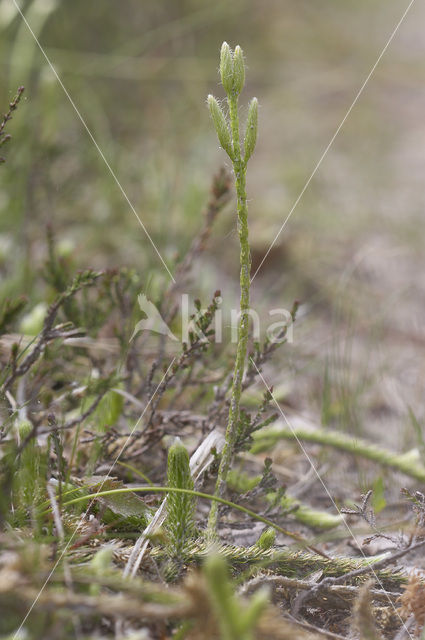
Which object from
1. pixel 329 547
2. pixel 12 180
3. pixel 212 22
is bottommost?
pixel 329 547

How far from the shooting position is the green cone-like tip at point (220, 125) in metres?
0.60

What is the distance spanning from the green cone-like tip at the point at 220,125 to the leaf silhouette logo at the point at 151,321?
427 mm

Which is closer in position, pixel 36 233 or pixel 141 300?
pixel 141 300

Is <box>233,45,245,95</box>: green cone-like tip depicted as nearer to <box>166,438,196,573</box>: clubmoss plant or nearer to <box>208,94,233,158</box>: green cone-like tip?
<box>208,94,233,158</box>: green cone-like tip

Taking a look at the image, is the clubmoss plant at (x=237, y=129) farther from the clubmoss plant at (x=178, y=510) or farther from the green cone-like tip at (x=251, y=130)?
the clubmoss plant at (x=178, y=510)

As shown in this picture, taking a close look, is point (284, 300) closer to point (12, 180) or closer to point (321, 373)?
Answer: point (321, 373)

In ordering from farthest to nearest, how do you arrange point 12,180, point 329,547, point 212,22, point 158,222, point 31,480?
1. point 212,22
2. point 158,222
3. point 12,180
4. point 329,547
5. point 31,480

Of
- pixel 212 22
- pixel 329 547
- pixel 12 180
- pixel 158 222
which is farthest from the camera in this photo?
pixel 212 22

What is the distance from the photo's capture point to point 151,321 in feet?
3.91

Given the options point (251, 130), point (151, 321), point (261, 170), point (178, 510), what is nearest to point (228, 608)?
point (178, 510)

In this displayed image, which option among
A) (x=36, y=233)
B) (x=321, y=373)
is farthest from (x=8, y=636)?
(x=36, y=233)

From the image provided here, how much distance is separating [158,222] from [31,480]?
1.41m

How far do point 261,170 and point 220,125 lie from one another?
2212mm

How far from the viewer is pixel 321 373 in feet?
4.85
